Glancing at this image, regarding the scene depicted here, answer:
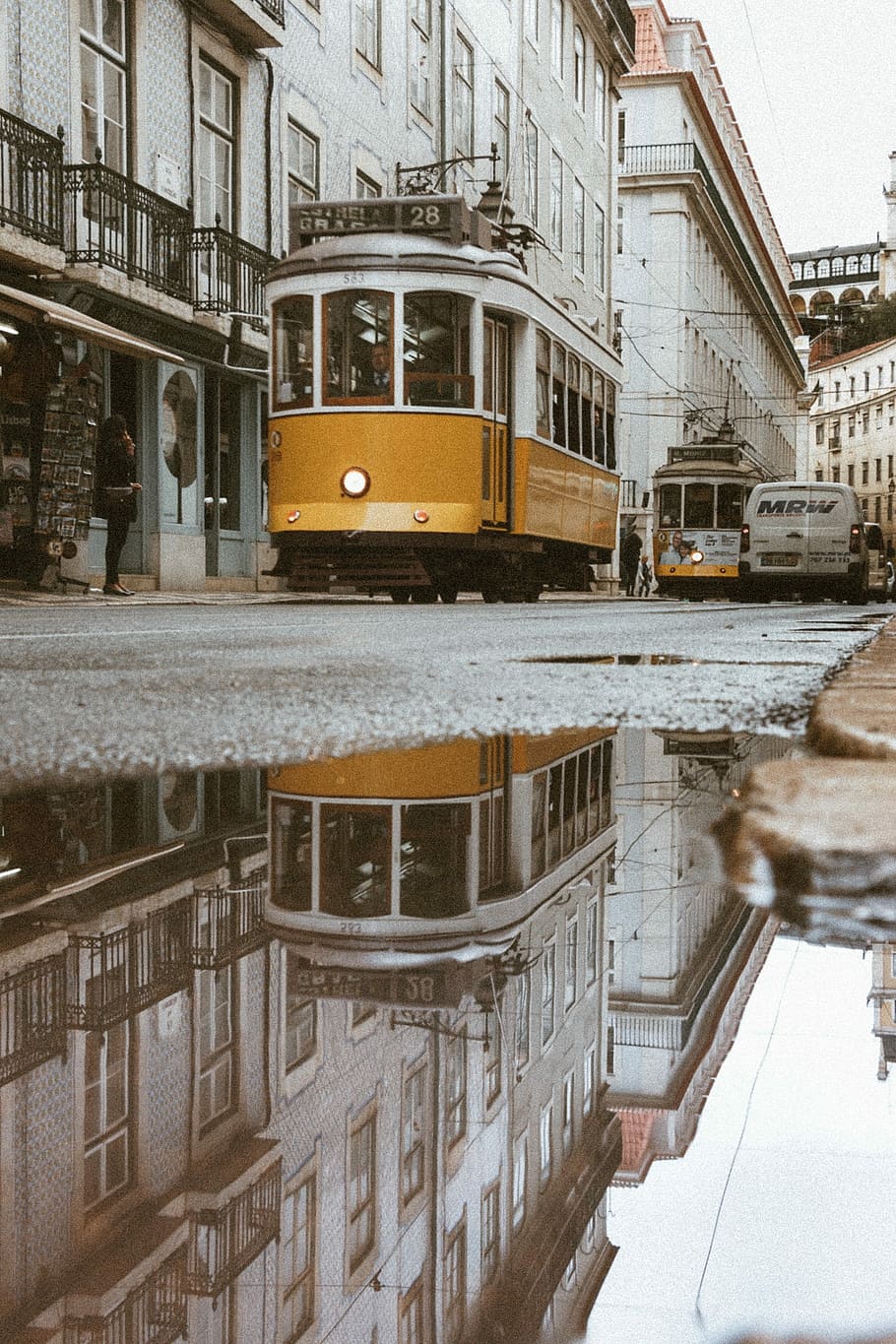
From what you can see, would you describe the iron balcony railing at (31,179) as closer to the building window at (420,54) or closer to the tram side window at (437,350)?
the tram side window at (437,350)

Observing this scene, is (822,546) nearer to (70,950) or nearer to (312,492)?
(312,492)

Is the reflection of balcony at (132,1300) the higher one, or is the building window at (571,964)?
the building window at (571,964)

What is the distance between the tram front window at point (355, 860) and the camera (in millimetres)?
1455

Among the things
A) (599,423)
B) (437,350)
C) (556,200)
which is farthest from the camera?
(556,200)

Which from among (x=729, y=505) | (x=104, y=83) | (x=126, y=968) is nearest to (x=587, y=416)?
(x=104, y=83)

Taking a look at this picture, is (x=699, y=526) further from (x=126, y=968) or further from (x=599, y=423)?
(x=126, y=968)

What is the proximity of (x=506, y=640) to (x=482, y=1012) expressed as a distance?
5551 millimetres

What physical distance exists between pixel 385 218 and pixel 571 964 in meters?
14.0

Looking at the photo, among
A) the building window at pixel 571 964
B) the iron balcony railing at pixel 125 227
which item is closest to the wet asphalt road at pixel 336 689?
the building window at pixel 571 964

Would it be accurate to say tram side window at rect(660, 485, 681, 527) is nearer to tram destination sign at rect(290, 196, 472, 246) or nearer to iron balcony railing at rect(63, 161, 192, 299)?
iron balcony railing at rect(63, 161, 192, 299)

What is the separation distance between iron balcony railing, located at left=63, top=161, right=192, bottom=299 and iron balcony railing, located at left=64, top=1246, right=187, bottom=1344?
16.2 metres

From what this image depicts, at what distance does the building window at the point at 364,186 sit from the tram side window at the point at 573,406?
6.87 m

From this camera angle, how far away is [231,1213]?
31.9 inches

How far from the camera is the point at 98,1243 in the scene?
2.57 ft
